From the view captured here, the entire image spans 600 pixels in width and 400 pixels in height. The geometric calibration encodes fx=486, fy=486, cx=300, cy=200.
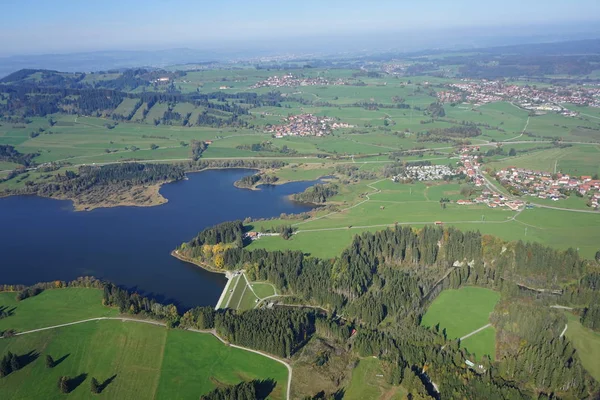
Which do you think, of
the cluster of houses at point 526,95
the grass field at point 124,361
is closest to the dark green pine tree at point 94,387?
the grass field at point 124,361

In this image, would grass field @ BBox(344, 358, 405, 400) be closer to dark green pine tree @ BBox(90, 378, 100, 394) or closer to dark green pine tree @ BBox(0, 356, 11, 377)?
dark green pine tree @ BBox(90, 378, 100, 394)

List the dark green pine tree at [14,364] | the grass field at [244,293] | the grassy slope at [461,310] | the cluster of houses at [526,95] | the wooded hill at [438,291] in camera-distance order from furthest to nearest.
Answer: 1. the cluster of houses at [526,95]
2. the grass field at [244,293]
3. the grassy slope at [461,310]
4. the dark green pine tree at [14,364]
5. the wooded hill at [438,291]

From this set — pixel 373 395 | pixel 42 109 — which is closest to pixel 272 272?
pixel 373 395

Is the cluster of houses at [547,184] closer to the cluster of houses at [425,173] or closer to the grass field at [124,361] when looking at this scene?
the cluster of houses at [425,173]

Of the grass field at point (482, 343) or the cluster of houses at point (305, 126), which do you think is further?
the cluster of houses at point (305, 126)

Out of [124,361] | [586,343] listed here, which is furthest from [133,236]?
[586,343]

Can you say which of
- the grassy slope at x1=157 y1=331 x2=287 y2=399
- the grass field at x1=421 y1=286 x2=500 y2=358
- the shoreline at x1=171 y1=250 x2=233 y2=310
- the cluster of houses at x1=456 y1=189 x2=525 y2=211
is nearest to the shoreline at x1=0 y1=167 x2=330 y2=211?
the shoreline at x1=171 y1=250 x2=233 y2=310

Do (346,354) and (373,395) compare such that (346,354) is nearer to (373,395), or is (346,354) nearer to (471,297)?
(373,395)
